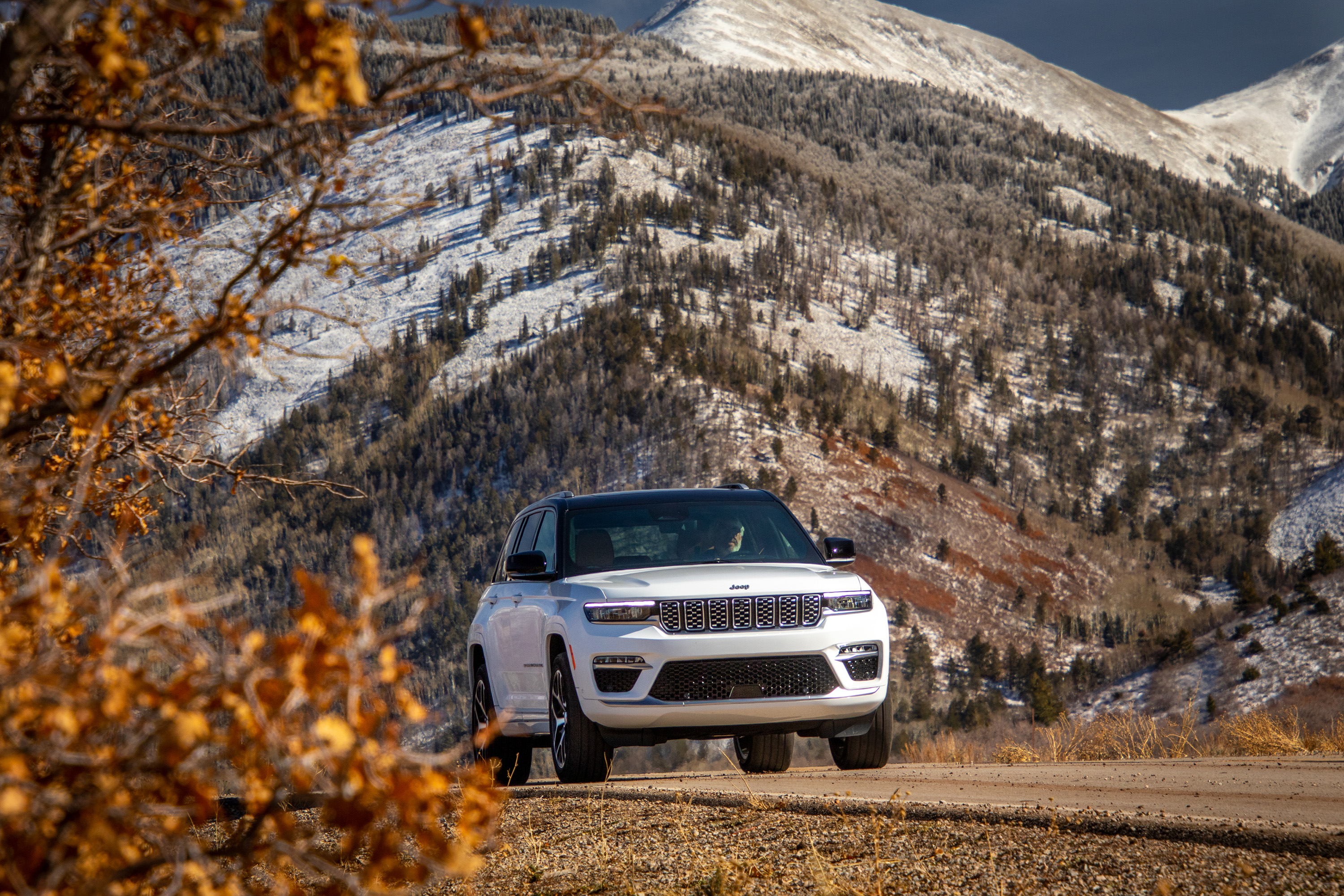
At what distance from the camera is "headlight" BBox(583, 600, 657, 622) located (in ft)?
25.0

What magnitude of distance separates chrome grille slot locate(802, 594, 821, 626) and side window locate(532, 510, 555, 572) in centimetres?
199

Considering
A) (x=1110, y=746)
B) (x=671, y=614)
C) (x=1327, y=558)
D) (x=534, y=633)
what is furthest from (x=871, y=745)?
(x=1327, y=558)

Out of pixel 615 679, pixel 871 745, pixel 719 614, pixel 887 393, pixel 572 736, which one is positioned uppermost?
pixel 719 614

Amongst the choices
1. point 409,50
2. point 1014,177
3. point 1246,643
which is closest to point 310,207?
point 409,50

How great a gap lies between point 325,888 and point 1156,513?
94.3 metres

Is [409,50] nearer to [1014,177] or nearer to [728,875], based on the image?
[728,875]

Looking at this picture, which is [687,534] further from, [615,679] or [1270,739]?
[1270,739]

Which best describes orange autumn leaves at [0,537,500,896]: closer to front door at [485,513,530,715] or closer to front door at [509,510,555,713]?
front door at [509,510,555,713]

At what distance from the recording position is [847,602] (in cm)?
795

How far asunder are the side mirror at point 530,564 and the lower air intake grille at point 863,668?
2.31 meters

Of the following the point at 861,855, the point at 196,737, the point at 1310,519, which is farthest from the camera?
the point at 1310,519

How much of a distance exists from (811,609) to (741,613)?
1.65ft

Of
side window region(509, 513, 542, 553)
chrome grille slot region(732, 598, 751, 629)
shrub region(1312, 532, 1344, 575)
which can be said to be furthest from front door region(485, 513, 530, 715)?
shrub region(1312, 532, 1344, 575)

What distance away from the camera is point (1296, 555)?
247ft
